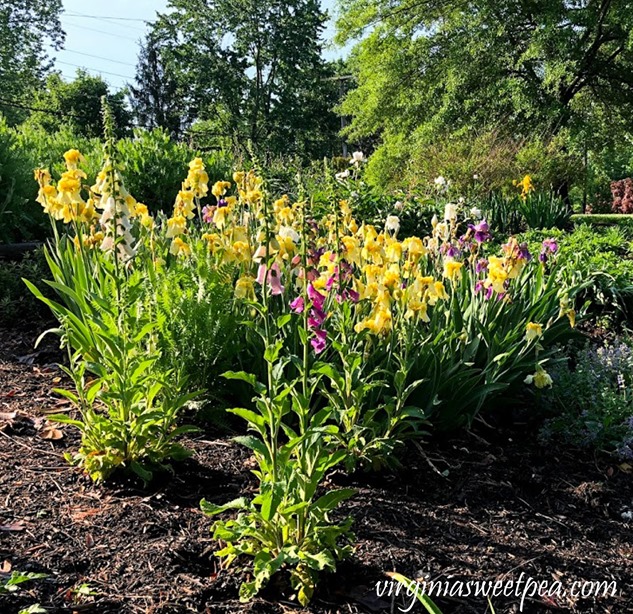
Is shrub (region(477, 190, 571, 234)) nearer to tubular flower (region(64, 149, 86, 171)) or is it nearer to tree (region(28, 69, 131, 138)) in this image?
tubular flower (region(64, 149, 86, 171))

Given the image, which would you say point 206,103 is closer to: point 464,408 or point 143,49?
point 143,49

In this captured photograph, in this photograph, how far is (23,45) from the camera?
34188 millimetres

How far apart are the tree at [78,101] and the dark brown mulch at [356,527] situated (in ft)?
92.7

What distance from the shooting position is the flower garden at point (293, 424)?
5.42 feet

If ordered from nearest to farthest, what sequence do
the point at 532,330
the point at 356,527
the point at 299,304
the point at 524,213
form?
the point at 356,527
the point at 299,304
the point at 532,330
the point at 524,213

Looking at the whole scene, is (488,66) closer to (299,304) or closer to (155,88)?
(299,304)

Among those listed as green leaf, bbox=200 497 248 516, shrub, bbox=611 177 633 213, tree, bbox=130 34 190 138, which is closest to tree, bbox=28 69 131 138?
tree, bbox=130 34 190 138

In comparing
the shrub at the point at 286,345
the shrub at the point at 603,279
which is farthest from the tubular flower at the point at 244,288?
the shrub at the point at 603,279

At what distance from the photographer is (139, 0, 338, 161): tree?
34.2 metres

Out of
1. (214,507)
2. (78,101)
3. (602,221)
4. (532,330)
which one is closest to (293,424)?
(214,507)

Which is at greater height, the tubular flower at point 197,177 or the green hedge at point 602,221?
the tubular flower at point 197,177

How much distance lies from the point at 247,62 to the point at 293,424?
118ft

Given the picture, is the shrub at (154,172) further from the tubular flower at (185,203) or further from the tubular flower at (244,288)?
the tubular flower at (244,288)

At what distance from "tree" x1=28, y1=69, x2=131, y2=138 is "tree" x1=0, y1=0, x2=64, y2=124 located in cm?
113
